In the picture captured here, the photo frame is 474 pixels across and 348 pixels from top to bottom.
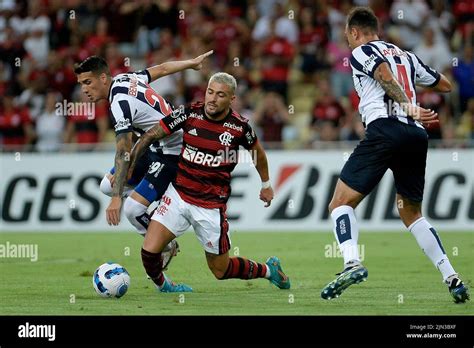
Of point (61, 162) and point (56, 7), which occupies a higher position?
point (56, 7)

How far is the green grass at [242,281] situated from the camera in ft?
33.8

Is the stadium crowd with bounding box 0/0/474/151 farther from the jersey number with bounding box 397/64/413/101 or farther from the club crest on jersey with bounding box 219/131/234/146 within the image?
the jersey number with bounding box 397/64/413/101

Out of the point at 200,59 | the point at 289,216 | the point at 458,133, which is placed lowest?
the point at 289,216

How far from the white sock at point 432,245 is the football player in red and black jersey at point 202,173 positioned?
5.23ft

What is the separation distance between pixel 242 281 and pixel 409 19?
12086 millimetres

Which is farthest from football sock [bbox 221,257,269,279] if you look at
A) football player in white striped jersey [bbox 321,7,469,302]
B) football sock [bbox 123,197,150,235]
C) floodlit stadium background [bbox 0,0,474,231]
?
floodlit stadium background [bbox 0,0,474,231]

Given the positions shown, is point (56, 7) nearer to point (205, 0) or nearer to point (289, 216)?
point (205, 0)

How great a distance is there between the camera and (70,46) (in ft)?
80.4

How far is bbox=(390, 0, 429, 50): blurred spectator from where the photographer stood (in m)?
23.2

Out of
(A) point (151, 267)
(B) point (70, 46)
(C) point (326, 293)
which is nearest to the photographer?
(C) point (326, 293)

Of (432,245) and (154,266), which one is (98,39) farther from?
(432,245)

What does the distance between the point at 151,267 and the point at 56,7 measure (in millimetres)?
15214

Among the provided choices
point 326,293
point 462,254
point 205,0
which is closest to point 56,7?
point 205,0

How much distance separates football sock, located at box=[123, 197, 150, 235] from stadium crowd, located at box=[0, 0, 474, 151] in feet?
28.6
